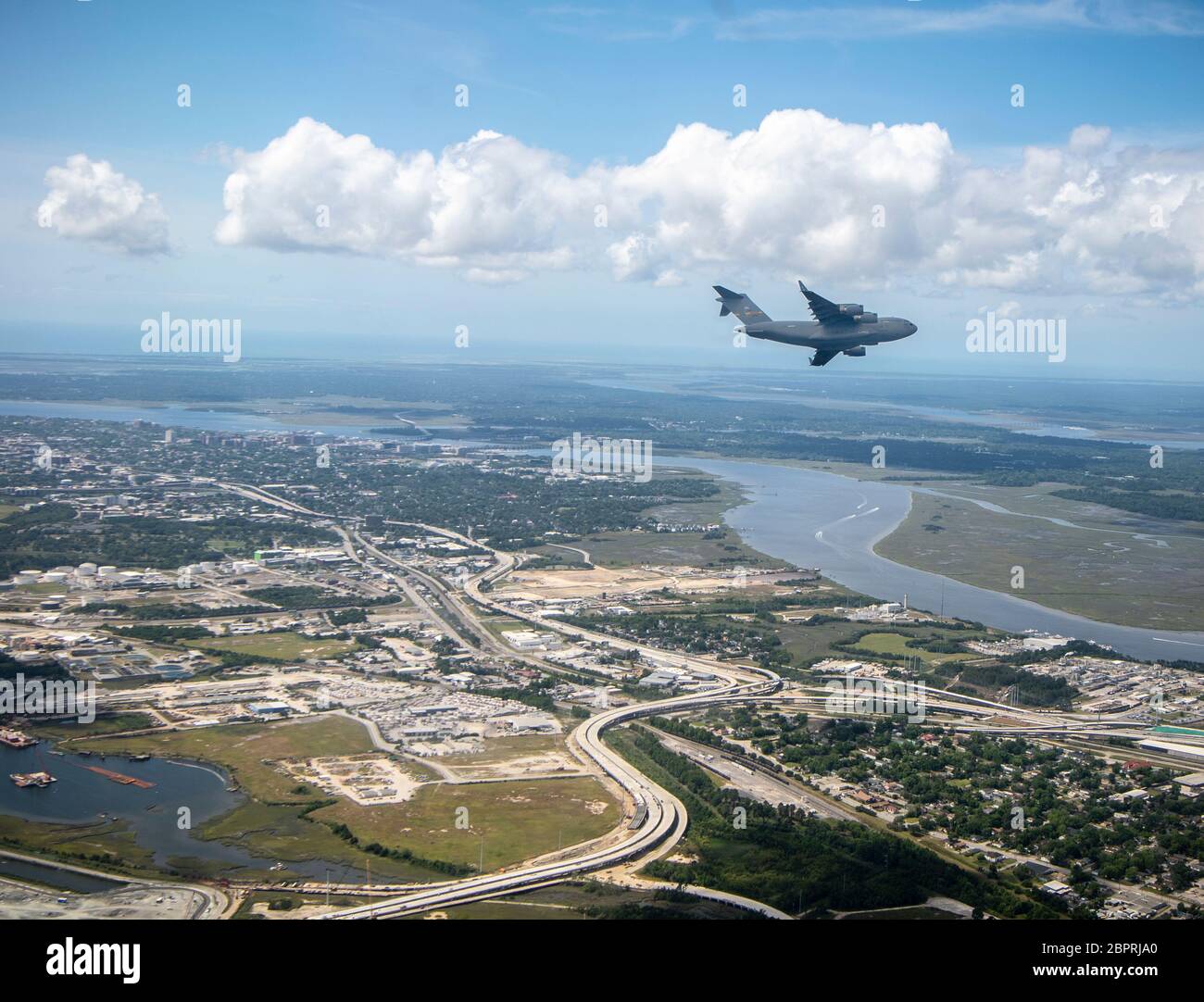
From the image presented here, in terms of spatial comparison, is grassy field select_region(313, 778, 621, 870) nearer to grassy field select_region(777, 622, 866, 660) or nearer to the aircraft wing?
the aircraft wing

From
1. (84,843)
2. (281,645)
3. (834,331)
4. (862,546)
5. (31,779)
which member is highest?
(834,331)

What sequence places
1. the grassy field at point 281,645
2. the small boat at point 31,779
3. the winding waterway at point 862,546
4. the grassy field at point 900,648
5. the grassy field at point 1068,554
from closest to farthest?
the small boat at point 31,779, the grassy field at point 281,645, the grassy field at point 900,648, the winding waterway at point 862,546, the grassy field at point 1068,554

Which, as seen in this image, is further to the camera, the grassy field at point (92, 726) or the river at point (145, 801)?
the grassy field at point (92, 726)

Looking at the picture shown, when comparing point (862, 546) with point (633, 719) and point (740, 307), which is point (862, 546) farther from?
point (740, 307)

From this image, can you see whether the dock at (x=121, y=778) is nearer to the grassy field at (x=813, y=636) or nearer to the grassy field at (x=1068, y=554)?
the grassy field at (x=813, y=636)

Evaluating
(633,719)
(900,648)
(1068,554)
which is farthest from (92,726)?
(1068,554)

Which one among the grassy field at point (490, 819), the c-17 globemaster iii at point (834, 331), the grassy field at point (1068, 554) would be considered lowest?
the grassy field at point (490, 819)

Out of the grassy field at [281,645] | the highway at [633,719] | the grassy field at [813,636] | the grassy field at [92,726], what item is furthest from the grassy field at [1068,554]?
the grassy field at [92,726]

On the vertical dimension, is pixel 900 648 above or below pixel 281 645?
below
